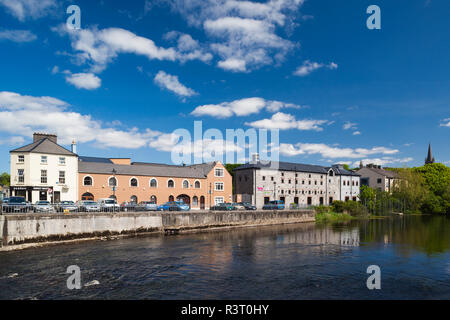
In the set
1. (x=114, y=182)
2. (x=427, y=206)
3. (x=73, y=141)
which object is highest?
(x=73, y=141)

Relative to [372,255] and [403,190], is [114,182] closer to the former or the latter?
[372,255]

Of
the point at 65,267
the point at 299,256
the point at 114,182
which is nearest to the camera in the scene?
the point at 65,267

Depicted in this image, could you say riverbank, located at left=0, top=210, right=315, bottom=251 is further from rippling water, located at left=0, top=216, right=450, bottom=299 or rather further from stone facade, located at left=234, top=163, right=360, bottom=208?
stone facade, located at left=234, top=163, right=360, bottom=208

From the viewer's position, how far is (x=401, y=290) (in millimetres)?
18625

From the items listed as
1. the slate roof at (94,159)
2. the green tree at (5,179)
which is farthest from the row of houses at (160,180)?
the green tree at (5,179)

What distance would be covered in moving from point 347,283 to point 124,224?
26.6 metres

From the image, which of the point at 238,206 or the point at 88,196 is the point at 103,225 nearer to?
the point at 88,196

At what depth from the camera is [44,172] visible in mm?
49594

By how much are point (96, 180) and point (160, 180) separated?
37.1 ft

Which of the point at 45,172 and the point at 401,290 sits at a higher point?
the point at 45,172

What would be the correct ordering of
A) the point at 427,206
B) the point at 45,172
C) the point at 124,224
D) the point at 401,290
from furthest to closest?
the point at 427,206
the point at 45,172
the point at 124,224
the point at 401,290

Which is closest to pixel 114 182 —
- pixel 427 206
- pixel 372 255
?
pixel 372 255

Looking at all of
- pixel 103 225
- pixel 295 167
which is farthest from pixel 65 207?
pixel 295 167
